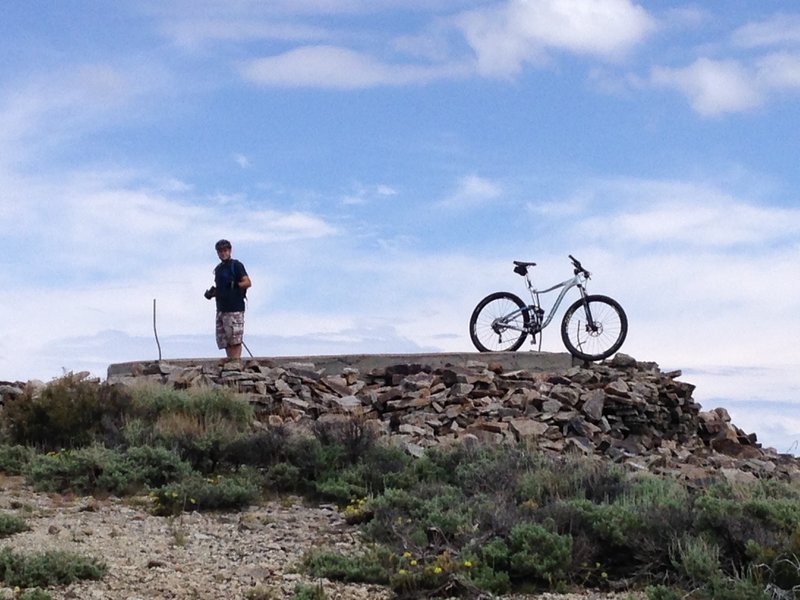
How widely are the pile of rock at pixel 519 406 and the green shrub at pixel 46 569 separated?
528cm

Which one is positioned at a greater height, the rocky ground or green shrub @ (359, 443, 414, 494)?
green shrub @ (359, 443, 414, 494)

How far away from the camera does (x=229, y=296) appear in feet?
55.2

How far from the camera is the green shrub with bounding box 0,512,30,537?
870cm

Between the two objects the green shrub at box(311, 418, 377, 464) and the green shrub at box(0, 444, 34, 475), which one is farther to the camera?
the green shrub at box(0, 444, 34, 475)

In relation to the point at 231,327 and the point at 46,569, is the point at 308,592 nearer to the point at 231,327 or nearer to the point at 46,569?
the point at 46,569

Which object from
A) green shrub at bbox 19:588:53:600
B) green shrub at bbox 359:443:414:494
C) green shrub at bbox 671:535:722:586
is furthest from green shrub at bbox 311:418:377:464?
green shrub at bbox 19:588:53:600

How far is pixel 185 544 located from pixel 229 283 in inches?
332

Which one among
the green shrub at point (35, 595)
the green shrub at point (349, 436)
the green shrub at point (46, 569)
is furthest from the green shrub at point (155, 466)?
the green shrub at point (35, 595)

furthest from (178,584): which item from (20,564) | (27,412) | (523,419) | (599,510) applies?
(523,419)

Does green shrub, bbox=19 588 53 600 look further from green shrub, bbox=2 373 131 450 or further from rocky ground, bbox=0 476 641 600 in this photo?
green shrub, bbox=2 373 131 450

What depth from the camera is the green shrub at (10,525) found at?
8695 mm

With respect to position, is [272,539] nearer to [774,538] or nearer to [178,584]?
[178,584]

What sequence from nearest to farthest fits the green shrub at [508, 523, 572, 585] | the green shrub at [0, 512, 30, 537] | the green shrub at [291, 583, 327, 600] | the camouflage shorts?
the green shrub at [291, 583, 327, 600] → the green shrub at [508, 523, 572, 585] → the green shrub at [0, 512, 30, 537] → the camouflage shorts

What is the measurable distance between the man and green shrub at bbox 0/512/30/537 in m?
7.91
